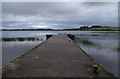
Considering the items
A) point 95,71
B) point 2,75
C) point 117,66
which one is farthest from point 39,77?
point 117,66

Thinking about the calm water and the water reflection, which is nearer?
the water reflection

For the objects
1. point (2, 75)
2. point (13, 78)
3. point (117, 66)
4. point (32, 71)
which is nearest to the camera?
point (13, 78)

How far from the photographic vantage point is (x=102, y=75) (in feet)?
14.5

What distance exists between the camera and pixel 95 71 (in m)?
4.66

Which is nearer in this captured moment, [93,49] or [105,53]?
[105,53]

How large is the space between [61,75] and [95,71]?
4.86 ft

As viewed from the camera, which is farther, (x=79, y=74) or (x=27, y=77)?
(x=79, y=74)

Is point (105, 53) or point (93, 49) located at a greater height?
point (93, 49)

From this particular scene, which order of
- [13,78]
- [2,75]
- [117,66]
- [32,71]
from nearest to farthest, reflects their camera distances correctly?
1. [13,78]
2. [2,75]
3. [32,71]
4. [117,66]

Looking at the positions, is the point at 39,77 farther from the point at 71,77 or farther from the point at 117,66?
the point at 117,66

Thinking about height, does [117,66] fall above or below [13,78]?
below

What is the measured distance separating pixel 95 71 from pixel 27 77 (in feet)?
9.23

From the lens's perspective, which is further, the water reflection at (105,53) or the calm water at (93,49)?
the calm water at (93,49)

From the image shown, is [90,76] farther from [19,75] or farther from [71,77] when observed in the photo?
[19,75]
